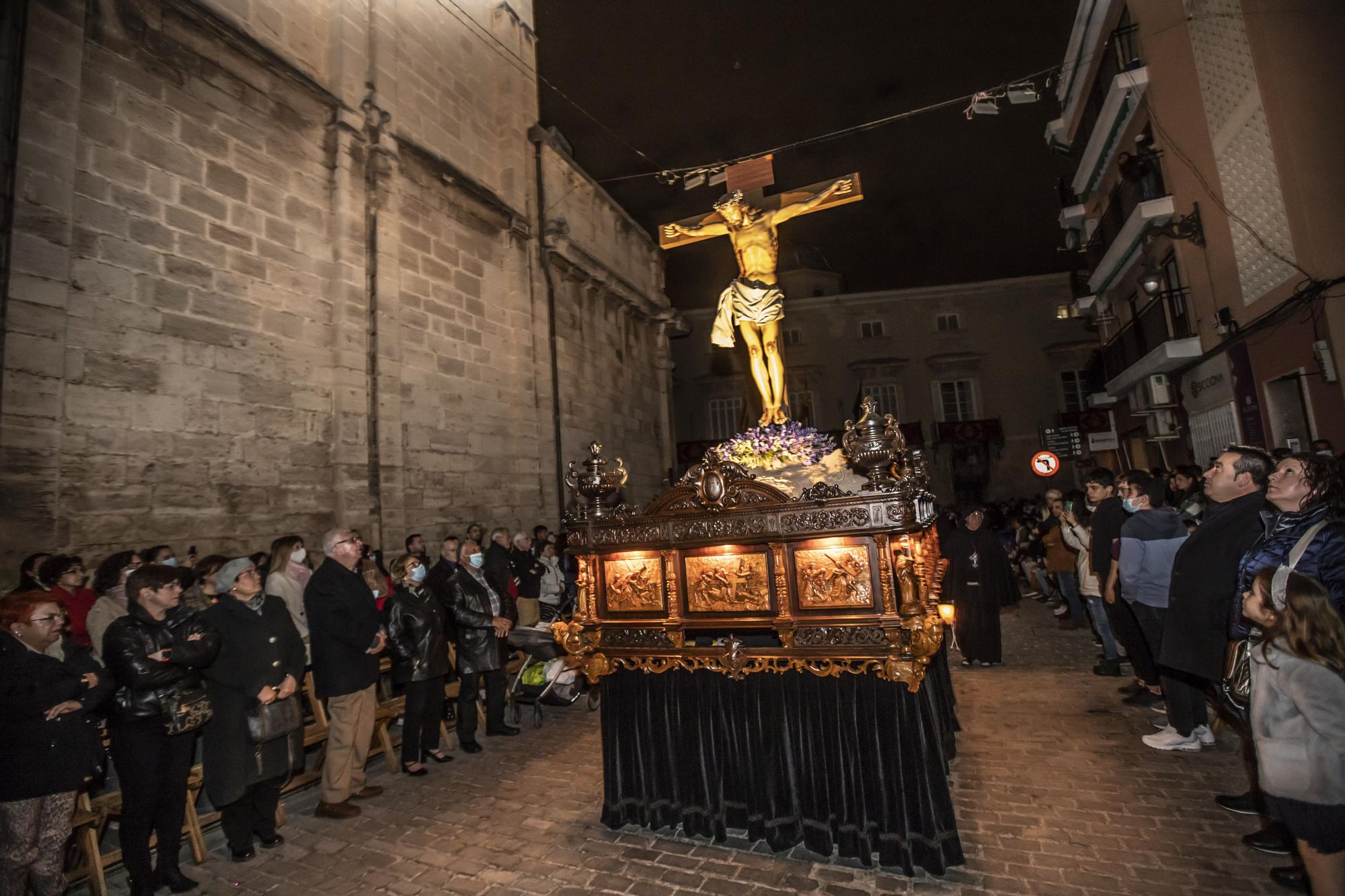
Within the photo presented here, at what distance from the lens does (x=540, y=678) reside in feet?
21.8

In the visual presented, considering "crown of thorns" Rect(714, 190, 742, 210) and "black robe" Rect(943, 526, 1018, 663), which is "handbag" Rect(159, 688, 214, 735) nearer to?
"crown of thorns" Rect(714, 190, 742, 210)

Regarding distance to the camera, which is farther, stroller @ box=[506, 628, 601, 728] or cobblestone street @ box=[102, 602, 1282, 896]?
stroller @ box=[506, 628, 601, 728]

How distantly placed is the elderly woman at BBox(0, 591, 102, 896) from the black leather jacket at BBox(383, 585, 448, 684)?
7.16 ft

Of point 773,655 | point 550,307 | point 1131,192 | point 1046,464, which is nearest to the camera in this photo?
point 773,655

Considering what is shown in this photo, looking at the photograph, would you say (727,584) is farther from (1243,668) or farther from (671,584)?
(1243,668)

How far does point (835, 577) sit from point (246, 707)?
12.4 ft

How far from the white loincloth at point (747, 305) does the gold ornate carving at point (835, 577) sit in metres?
2.26

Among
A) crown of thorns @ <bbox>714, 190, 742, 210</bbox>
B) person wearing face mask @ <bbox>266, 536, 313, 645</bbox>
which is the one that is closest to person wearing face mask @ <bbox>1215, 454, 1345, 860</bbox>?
crown of thorns @ <bbox>714, 190, 742, 210</bbox>

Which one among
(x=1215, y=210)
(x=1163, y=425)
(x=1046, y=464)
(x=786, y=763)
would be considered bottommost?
(x=786, y=763)

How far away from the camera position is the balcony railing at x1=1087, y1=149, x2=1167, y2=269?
44.5 feet

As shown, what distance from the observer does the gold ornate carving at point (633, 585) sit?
4234 millimetres

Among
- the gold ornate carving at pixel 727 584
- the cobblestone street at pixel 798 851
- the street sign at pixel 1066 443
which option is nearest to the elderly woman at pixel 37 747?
the cobblestone street at pixel 798 851

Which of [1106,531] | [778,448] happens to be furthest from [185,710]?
[1106,531]

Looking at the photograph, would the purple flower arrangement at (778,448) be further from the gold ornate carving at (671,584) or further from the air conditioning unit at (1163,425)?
the air conditioning unit at (1163,425)
